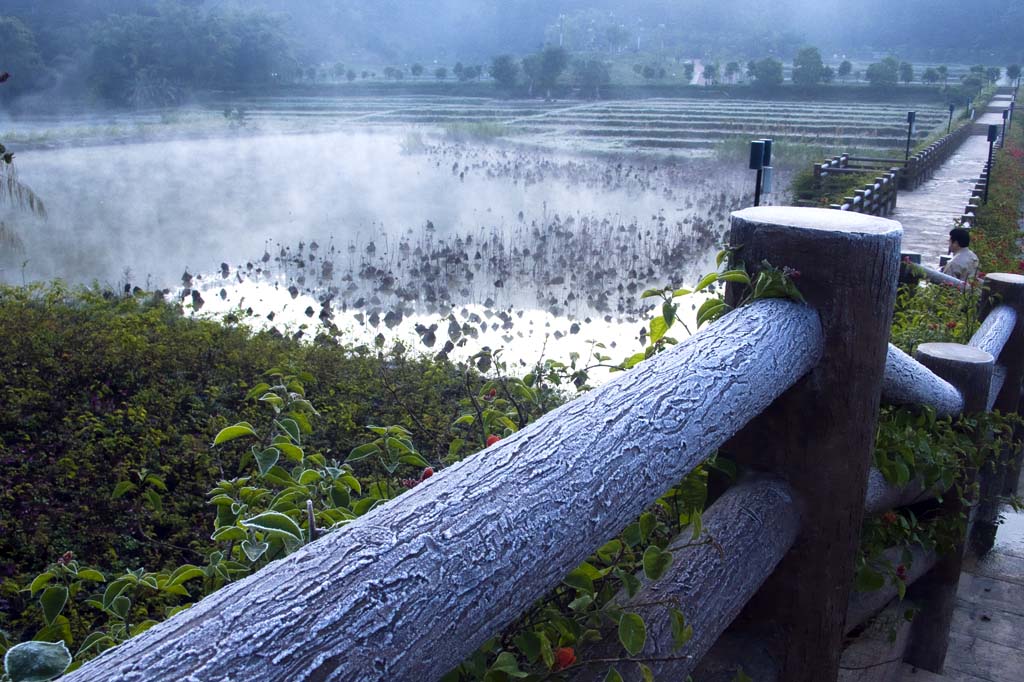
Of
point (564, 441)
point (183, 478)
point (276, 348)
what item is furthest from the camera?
point (276, 348)

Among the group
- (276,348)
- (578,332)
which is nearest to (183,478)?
(276,348)

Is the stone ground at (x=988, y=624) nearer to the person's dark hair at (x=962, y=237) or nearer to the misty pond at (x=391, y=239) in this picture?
the misty pond at (x=391, y=239)

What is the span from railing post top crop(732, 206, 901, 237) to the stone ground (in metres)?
1.58

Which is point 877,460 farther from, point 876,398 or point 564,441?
point 564,441

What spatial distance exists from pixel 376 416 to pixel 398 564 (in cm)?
441

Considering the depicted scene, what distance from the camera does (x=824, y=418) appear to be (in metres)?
1.26

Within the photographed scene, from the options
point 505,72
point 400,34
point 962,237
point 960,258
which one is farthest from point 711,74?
point 960,258

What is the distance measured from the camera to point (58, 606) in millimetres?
934

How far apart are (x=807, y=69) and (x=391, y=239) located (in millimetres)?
41483

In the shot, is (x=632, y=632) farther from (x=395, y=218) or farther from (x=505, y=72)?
(x=505, y=72)

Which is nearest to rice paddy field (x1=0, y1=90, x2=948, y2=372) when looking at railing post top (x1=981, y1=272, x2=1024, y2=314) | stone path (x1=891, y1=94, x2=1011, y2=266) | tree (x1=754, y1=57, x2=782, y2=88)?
railing post top (x1=981, y1=272, x2=1024, y2=314)

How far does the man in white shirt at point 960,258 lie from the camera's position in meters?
5.66

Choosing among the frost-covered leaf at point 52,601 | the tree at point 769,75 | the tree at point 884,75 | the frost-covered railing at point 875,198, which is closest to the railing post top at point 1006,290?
the frost-covered leaf at point 52,601

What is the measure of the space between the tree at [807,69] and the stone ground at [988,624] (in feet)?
157
